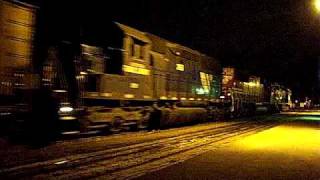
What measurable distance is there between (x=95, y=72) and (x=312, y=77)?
96877mm

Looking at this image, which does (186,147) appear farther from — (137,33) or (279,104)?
(279,104)

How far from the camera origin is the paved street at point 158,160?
8664 mm

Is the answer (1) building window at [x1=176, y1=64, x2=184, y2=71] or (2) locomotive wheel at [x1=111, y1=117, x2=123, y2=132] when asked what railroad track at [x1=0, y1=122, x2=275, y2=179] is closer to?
(2) locomotive wheel at [x1=111, y1=117, x2=123, y2=132]

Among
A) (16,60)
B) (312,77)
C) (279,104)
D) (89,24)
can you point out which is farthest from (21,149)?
(312,77)

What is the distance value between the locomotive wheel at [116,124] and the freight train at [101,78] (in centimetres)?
1

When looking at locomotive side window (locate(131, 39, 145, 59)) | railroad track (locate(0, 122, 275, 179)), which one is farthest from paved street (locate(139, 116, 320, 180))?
locomotive side window (locate(131, 39, 145, 59))

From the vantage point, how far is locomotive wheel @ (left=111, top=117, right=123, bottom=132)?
16.3 meters

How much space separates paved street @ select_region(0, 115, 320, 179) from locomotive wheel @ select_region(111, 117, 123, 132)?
1.15 m

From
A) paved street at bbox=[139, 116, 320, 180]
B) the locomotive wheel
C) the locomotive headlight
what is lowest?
paved street at bbox=[139, 116, 320, 180]

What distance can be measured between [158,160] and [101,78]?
5.36 meters

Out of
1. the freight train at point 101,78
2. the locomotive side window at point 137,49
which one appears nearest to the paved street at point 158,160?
the freight train at point 101,78

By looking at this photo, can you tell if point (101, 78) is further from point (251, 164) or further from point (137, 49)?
point (251, 164)

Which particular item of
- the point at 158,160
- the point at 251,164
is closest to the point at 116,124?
the point at 158,160

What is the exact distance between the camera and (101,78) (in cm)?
1526
